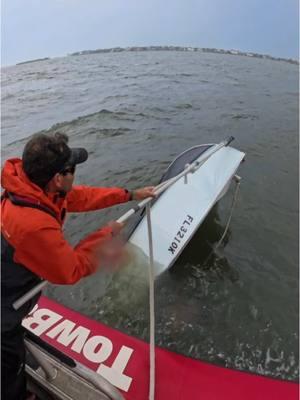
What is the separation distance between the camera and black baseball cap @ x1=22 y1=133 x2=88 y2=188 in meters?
2.21

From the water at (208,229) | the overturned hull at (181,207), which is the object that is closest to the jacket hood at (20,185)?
the overturned hull at (181,207)

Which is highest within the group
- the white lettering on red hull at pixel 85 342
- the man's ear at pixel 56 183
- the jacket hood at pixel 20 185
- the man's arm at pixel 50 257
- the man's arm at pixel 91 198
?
the man's arm at pixel 91 198

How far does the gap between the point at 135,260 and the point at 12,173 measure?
2.51 metres

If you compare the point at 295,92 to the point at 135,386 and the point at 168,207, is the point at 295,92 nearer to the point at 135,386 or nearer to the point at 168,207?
the point at 168,207

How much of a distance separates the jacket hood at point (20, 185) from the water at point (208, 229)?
2.76 metres

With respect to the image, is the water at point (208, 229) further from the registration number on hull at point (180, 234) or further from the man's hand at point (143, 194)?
the man's hand at point (143, 194)

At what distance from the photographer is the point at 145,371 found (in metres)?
3.60

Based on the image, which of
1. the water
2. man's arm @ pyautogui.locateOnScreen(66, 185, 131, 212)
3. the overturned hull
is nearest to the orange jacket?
man's arm @ pyautogui.locateOnScreen(66, 185, 131, 212)

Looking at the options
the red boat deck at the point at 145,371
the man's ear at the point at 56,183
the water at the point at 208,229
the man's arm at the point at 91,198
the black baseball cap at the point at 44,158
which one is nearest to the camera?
the black baseball cap at the point at 44,158

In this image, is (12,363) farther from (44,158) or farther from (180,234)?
(180,234)

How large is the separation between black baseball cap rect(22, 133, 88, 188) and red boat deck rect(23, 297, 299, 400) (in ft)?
7.44

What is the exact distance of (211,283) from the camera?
541cm

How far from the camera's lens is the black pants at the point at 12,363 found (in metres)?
2.42

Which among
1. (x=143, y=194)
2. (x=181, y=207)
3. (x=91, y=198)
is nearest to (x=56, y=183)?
(x=91, y=198)
